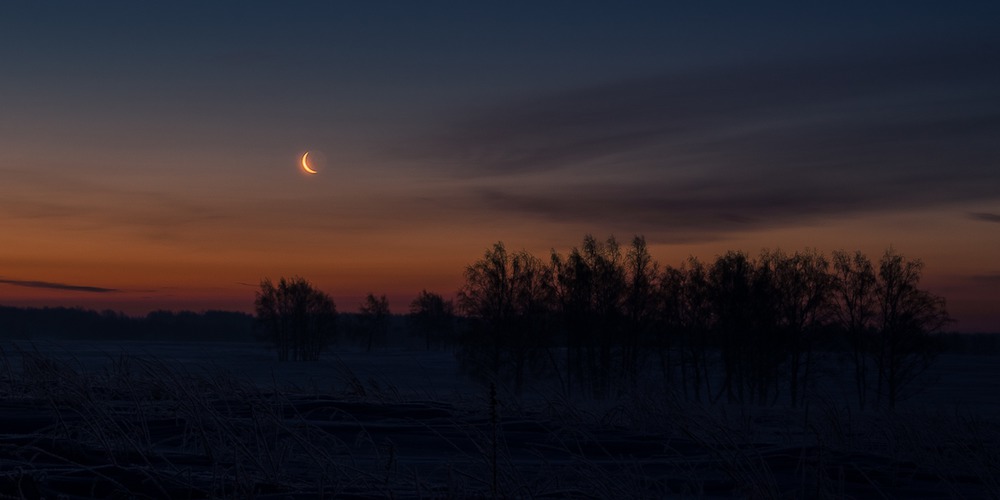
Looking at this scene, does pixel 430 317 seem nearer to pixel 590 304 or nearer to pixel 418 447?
pixel 590 304

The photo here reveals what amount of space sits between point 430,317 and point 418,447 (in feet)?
352

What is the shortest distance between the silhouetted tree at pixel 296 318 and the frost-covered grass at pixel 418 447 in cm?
8116

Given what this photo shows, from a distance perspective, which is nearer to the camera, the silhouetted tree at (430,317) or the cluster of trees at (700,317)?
the cluster of trees at (700,317)

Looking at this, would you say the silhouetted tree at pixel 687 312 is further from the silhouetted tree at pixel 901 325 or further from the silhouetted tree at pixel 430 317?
the silhouetted tree at pixel 430 317

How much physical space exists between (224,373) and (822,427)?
21.7 ft

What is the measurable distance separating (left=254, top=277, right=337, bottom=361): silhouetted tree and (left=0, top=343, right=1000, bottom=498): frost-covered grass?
266 feet

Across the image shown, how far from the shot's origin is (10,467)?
4957 mm

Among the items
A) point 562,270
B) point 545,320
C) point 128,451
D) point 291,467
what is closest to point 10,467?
point 128,451

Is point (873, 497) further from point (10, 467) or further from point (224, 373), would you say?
point (224, 373)

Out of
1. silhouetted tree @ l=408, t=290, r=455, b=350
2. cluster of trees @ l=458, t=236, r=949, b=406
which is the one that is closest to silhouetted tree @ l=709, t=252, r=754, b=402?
cluster of trees @ l=458, t=236, r=949, b=406

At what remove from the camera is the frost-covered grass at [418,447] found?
4.95m

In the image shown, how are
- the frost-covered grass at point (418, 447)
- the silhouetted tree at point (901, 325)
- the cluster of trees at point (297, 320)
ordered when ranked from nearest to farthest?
the frost-covered grass at point (418, 447)
the silhouetted tree at point (901, 325)
the cluster of trees at point (297, 320)

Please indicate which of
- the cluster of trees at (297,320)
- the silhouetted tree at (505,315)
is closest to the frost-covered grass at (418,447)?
the silhouetted tree at (505,315)

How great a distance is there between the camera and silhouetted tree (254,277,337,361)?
3553 inches
